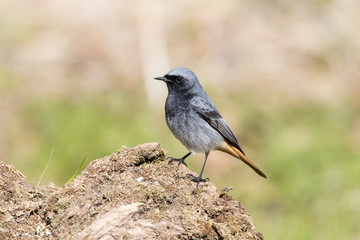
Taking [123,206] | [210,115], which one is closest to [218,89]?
[210,115]

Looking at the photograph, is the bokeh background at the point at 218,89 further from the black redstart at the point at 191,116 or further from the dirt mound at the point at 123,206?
the dirt mound at the point at 123,206

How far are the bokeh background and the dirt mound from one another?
11.7 feet

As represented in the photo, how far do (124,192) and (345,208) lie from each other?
5234 millimetres

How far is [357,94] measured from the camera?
11.9 m

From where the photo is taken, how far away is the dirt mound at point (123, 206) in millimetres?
3676

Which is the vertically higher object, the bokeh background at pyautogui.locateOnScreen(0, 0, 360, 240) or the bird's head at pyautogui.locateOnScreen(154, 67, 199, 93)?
the bokeh background at pyautogui.locateOnScreen(0, 0, 360, 240)

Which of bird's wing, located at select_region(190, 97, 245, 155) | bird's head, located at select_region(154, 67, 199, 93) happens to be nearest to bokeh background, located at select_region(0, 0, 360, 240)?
bird's wing, located at select_region(190, 97, 245, 155)

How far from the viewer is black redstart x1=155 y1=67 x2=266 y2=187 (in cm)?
565

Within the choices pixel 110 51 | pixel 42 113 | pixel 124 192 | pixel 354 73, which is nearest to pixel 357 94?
pixel 354 73

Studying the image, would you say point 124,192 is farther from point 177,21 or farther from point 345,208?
point 177,21

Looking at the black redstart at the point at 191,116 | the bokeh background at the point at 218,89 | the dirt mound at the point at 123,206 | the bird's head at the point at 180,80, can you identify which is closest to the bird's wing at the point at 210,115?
the black redstart at the point at 191,116

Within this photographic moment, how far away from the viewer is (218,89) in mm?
11188

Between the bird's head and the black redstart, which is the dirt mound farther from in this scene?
the bird's head

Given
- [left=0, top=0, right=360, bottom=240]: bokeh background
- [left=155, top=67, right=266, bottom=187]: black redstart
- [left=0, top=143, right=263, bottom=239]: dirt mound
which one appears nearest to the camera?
[left=0, top=143, right=263, bottom=239]: dirt mound
